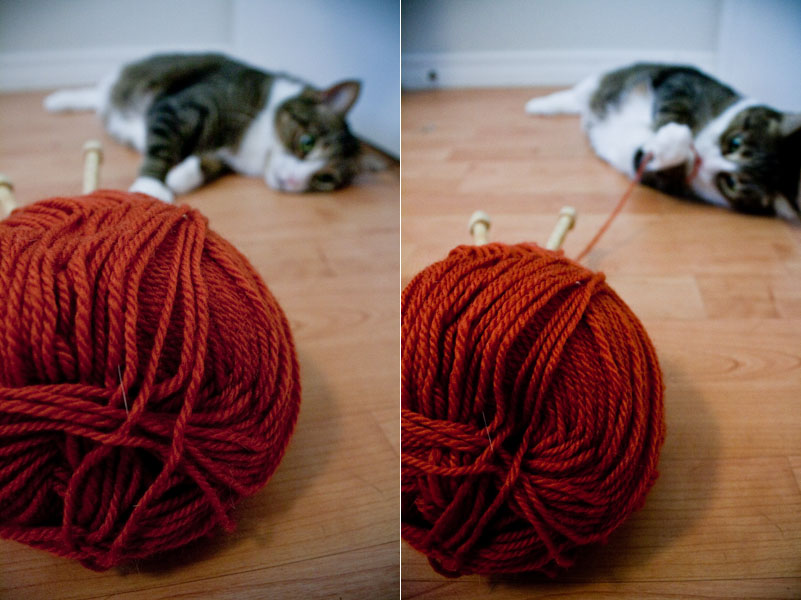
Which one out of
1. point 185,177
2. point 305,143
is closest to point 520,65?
point 305,143

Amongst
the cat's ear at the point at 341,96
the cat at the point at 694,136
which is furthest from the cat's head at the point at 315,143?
the cat at the point at 694,136

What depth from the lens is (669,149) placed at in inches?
43.9

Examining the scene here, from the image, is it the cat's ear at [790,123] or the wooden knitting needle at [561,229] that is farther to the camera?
the cat's ear at [790,123]

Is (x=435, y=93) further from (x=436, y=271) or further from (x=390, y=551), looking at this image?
(x=390, y=551)

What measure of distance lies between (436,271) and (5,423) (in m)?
0.33

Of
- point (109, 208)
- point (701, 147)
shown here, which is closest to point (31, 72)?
point (109, 208)

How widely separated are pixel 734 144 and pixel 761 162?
0.06 m

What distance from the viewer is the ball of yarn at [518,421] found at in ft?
1.59

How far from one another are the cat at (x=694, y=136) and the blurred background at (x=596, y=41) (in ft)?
0.23

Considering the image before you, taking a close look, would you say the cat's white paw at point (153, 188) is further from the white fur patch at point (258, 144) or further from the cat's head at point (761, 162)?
the cat's head at point (761, 162)

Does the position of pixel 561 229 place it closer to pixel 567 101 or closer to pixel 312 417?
pixel 312 417

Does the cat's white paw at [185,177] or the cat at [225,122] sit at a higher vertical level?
the cat at [225,122]

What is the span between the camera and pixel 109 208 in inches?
21.4

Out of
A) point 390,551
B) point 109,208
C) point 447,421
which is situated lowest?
point 390,551
